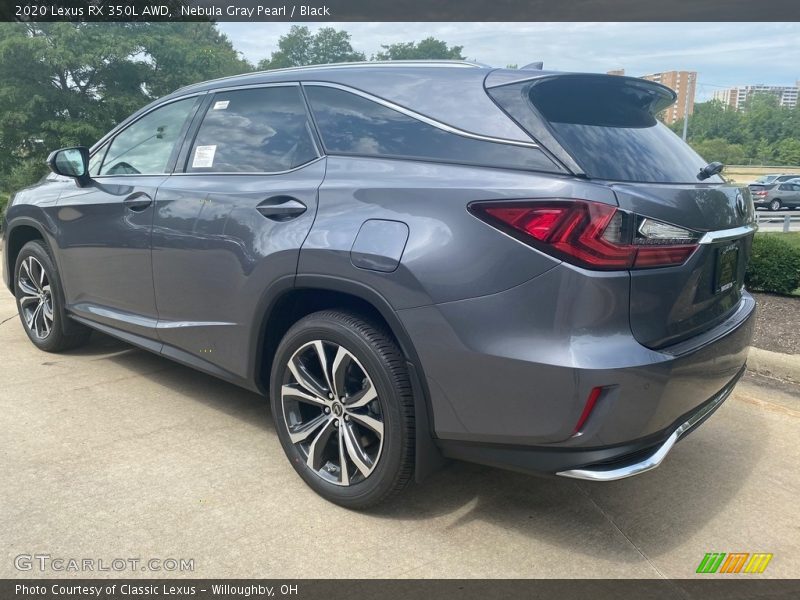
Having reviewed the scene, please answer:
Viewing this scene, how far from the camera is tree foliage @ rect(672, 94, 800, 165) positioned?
56688 mm

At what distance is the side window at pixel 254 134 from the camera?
3.07 metres

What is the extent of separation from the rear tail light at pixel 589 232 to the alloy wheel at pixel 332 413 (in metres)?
0.87

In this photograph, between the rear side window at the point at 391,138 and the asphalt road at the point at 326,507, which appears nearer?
the rear side window at the point at 391,138

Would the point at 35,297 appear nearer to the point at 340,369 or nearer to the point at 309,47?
the point at 340,369

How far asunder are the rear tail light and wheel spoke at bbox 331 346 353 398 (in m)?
0.83

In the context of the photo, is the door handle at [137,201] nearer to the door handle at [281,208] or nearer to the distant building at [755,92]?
the door handle at [281,208]

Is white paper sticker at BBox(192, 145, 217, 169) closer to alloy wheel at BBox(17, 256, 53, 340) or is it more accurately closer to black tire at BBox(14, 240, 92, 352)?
black tire at BBox(14, 240, 92, 352)

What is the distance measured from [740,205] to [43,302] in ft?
14.8

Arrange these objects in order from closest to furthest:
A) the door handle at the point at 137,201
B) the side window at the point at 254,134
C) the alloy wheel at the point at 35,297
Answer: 1. the side window at the point at 254,134
2. the door handle at the point at 137,201
3. the alloy wheel at the point at 35,297

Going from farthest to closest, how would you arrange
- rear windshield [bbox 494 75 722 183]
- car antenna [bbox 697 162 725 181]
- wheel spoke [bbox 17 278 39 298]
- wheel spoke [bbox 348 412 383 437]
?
1. wheel spoke [bbox 17 278 39 298]
2. car antenna [bbox 697 162 725 181]
3. wheel spoke [bbox 348 412 383 437]
4. rear windshield [bbox 494 75 722 183]

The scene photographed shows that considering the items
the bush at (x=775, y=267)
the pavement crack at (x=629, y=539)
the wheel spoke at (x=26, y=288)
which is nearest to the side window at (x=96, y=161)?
the wheel spoke at (x=26, y=288)

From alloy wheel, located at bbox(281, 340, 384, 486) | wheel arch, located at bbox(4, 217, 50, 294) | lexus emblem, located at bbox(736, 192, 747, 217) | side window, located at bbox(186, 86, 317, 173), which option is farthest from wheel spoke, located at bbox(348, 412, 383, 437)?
wheel arch, located at bbox(4, 217, 50, 294)

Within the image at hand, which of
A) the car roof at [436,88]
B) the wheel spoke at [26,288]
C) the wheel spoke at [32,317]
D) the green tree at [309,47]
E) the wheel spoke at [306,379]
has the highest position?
the green tree at [309,47]
